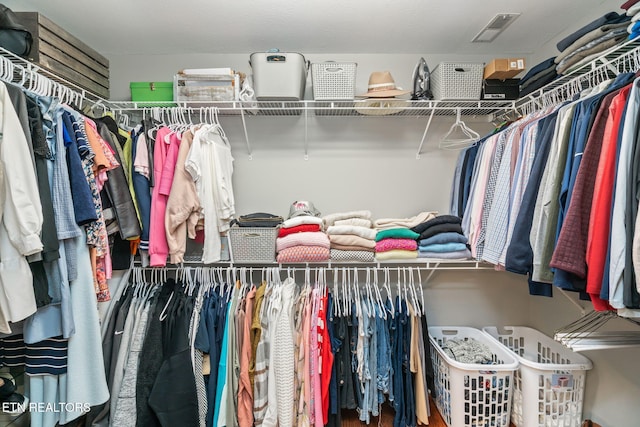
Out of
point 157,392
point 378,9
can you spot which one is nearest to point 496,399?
point 157,392

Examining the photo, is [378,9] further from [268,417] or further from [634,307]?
[268,417]

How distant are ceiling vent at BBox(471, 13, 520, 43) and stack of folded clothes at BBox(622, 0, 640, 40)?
0.58 meters

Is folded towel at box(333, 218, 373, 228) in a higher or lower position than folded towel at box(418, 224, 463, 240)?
higher

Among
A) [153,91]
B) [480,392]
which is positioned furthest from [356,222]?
[153,91]

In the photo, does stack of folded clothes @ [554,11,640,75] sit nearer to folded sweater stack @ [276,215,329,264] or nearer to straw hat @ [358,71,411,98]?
straw hat @ [358,71,411,98]

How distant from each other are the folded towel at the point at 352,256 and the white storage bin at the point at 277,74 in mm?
950

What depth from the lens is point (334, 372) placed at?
1.67m

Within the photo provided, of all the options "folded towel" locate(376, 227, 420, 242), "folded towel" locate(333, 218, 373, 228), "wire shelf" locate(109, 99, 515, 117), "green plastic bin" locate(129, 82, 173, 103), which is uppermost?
"green plastic bin" locate(129, 82, 173, 103)

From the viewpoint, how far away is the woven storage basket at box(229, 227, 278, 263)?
1734 millimetres

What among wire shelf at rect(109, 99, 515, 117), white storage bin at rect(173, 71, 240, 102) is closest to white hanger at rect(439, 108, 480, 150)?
wire shelf at rect(109, 99, 515, 117)

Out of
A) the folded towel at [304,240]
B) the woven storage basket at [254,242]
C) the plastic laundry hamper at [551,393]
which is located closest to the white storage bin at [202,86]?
the woven storage basket at [254,242]

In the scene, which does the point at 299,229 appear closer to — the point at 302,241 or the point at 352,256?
the point at 302,241

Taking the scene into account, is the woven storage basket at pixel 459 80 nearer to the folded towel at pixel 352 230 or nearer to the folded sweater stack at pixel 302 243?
the folded towel at pixel 352 230

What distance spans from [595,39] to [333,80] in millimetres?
1198
